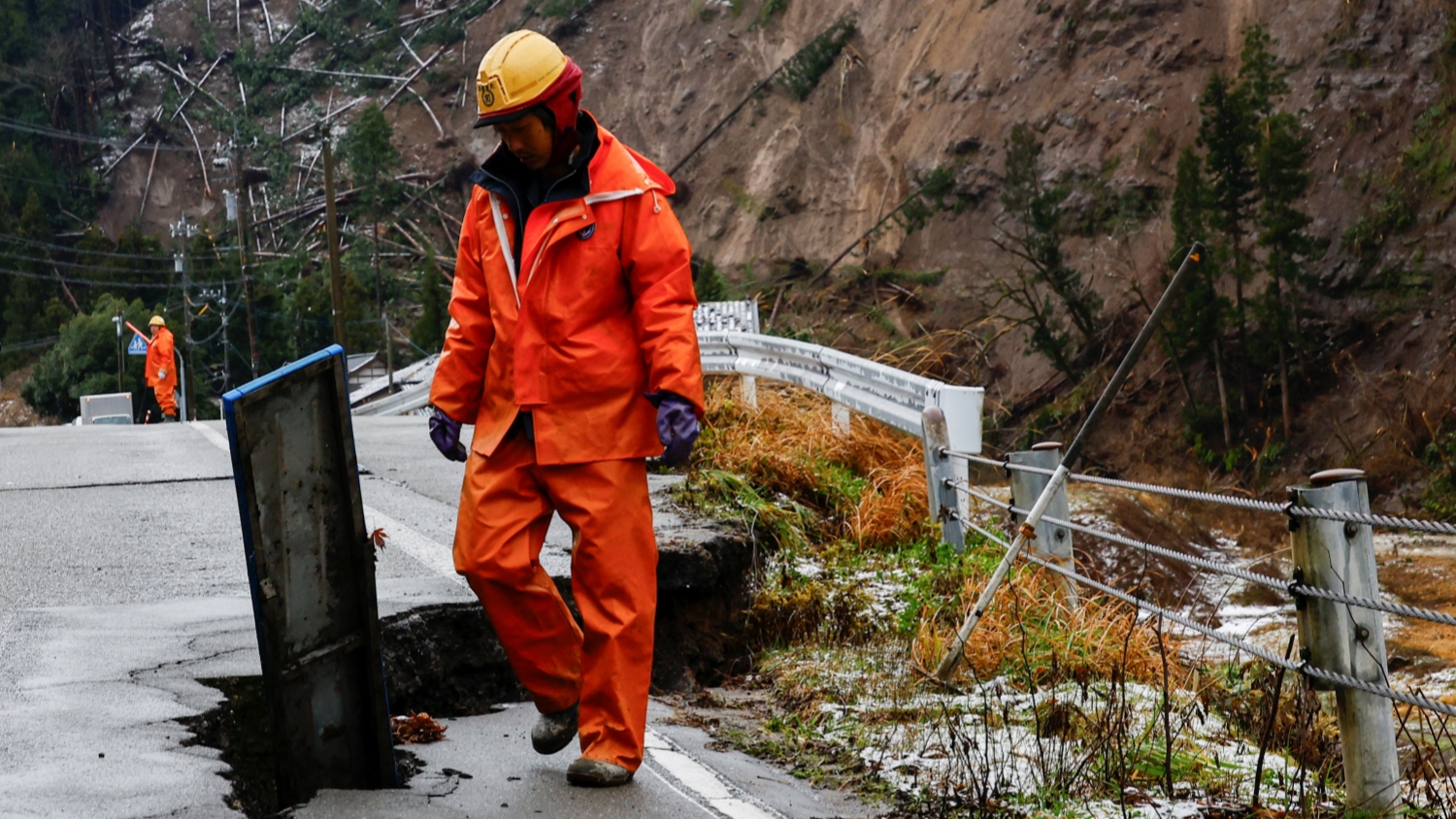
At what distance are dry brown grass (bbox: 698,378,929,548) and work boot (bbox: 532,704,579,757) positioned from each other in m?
3.95

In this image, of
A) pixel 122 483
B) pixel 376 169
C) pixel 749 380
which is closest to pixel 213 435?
pixel 122 483

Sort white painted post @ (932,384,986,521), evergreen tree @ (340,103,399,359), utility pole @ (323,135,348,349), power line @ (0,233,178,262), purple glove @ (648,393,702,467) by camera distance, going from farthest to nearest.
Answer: power line @ (0,233,178,262)
evergreen tree @ (340,103,399,359)
utility pole @ (323,135,348,349)
white painted post @ (932,384,986,521)
purple glove @ (648,393,702,467)

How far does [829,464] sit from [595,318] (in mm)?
5215

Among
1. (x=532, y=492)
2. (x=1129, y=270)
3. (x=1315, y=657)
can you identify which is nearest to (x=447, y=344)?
(x=532, y=492)

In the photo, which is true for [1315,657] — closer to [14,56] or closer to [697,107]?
[697,107]

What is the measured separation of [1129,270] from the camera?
17.1 m

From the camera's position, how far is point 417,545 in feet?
21.6

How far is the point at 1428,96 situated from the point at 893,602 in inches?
470

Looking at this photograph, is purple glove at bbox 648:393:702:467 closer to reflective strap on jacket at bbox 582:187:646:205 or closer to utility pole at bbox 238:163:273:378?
reflective strap on jacket at bbox 582:187:646:205

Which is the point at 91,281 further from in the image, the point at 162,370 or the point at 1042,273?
the point at 1042,273

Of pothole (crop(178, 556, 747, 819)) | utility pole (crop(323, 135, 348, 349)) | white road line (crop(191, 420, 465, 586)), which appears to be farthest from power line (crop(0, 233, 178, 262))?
pothole (crop(178, 556, 747, 819))

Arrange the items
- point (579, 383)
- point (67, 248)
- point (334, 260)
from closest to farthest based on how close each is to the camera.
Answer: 1. point (579, 383)
2. point (334, 260)
3. point (67, 248)

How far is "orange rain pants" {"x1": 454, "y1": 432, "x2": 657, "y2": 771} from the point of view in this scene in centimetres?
386

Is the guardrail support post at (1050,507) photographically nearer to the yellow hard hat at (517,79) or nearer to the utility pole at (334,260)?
the yellow hard hat at (517,79)
